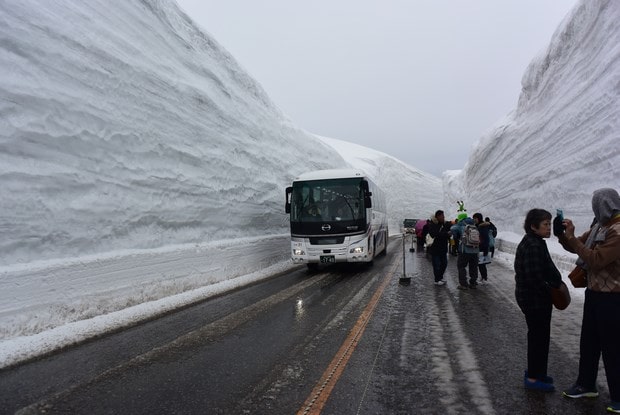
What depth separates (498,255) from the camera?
17.2 m

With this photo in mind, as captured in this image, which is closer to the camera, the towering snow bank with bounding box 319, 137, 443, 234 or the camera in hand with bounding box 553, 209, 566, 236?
the camera in hand with bounding box 553, 209, 566, 236

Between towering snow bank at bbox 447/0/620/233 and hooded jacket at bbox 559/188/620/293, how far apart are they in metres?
13.1

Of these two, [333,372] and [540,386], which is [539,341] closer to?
[540,386]

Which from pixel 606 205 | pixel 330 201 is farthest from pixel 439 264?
pixel 606 205

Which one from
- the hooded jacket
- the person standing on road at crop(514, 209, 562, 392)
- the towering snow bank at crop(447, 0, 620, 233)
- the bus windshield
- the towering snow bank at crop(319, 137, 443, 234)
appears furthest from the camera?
the towering snow bank at crop(319, 137, 443, 234)

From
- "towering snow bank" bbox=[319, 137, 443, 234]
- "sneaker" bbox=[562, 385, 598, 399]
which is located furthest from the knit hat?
"towering snow bank" bbox=[319, 137, 443, 234]

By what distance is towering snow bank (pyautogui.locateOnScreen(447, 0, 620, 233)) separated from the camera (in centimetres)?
1570

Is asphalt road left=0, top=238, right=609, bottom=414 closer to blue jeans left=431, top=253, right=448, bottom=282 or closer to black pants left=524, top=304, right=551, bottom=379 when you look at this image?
black pants left=524, top=304, right=551, bottom=379

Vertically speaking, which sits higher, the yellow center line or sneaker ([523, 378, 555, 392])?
sneaker ([523, 378, 555, 392])

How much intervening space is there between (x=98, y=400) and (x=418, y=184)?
7048 centimetres

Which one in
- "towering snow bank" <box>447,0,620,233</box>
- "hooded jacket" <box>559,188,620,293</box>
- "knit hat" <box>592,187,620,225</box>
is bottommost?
"hooded jacket" <box>559,188,620,293</box>

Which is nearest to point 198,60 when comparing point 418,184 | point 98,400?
point 98,400

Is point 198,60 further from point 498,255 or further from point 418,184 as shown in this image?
point 418,184

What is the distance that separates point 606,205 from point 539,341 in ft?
4.44
